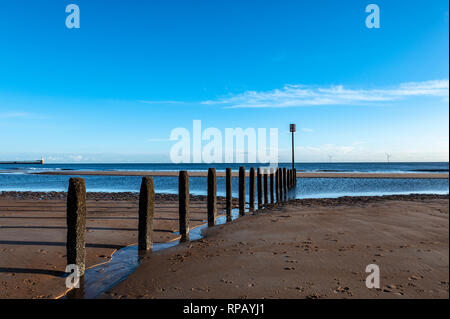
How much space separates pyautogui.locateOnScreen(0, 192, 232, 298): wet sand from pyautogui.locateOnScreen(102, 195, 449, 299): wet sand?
1371mm

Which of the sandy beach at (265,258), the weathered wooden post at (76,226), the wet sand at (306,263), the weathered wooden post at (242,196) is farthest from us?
the weathered wooden post at (242,196)

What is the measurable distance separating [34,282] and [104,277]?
1160 millimetres

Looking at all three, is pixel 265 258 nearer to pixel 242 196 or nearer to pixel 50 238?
pixel 50 238

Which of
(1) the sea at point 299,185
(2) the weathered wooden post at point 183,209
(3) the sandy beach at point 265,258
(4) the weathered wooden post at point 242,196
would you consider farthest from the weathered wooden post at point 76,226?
(1) the sea at point 299,185

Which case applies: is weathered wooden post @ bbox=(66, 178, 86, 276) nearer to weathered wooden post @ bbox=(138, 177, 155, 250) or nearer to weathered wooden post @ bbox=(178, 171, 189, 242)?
weathered wooden post @ bbox=(138, 177, 155, 250)

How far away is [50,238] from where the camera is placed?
8.45m

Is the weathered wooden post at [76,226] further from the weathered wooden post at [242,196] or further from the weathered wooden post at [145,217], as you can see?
the weathered wooden post at [242,196]

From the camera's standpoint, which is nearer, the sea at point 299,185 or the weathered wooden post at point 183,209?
the weathered wooden post at point 183,209

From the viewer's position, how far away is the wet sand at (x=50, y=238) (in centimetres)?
544

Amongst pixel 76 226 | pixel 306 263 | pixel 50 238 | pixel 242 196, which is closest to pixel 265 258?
pixel 306 263

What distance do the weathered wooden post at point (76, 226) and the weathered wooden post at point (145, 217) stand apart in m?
1.77

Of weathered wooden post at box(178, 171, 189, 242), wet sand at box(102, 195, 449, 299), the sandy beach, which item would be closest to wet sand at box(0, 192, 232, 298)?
the sandy beach

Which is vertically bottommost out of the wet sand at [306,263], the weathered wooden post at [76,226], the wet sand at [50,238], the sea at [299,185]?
the sea at [299,185]

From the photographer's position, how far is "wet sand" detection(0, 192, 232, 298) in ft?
17.8
